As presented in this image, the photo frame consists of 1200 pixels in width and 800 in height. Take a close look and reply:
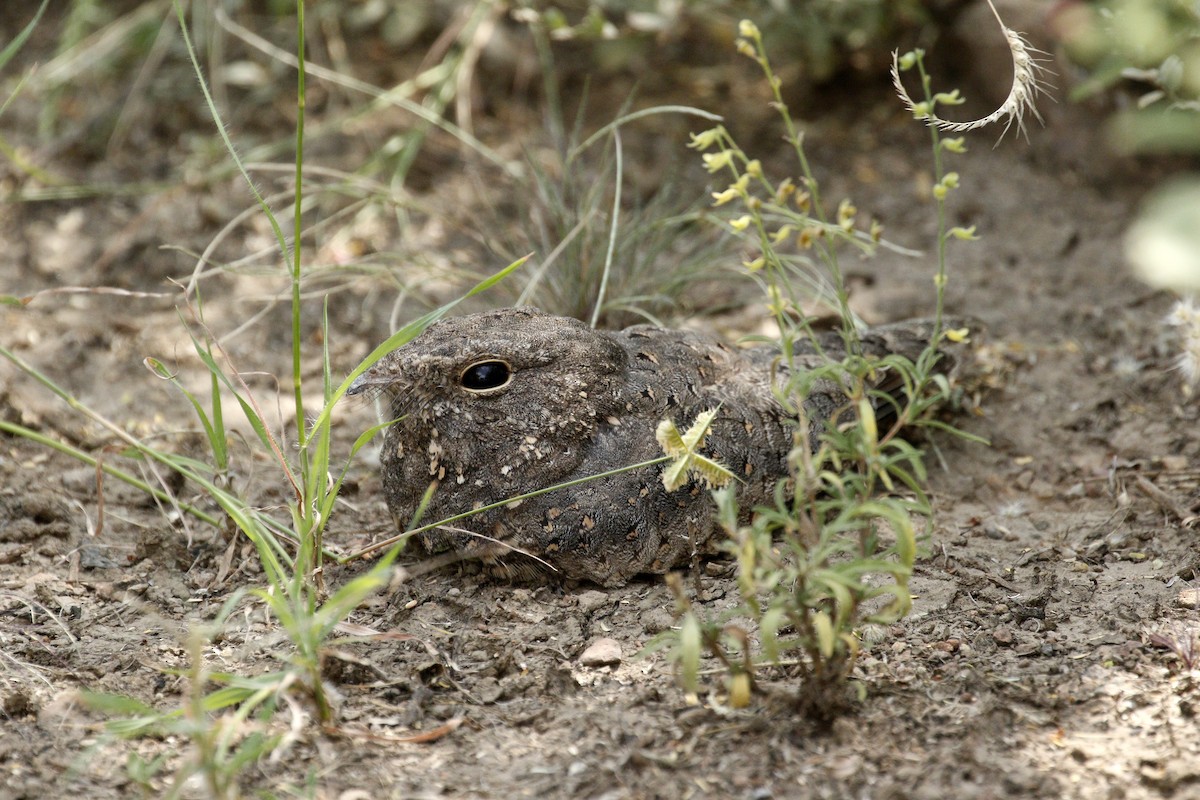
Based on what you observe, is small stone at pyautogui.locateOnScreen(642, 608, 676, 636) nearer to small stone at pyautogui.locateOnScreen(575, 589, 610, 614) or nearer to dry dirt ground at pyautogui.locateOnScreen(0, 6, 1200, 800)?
dry dirt ground at pyautogui.locateOnScreen(0, 6, 1200, 800)

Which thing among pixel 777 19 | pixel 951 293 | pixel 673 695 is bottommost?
pixel 951 293

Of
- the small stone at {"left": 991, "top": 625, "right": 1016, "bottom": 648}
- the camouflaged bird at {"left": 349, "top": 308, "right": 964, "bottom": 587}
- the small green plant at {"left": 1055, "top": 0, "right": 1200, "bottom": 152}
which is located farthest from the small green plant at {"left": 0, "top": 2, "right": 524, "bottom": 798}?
the small green plant at {"left": 1055, "top": 0, "right": 1200, "bottom": 152}

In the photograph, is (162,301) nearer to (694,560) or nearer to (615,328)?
(615,328)

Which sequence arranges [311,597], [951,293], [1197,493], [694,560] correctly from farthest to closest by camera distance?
[951,293], [1197,493], [694,560], [311,597]

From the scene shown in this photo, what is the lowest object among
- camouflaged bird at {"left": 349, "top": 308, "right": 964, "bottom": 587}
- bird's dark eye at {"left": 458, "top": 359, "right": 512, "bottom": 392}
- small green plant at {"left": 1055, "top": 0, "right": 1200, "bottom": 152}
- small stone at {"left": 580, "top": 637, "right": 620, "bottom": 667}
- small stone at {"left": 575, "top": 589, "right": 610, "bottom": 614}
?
small stone at {"left": 575, "top": 589, "right": 610, "bottom": 614}

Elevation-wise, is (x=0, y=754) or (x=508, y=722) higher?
(x=0, y=754)

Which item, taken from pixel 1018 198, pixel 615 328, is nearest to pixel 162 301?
pixel 615 328

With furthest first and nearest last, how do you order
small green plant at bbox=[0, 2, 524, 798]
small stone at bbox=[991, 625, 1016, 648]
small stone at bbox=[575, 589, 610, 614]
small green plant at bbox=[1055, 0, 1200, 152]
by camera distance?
small green plant at bbox=[1055, 0, 1200, 152] → small stone at bbox=[575, 589, 610, 614] → small stone at bbox=[991, 625, 1016, 648] → small green plant at bbox=[0, 2, 524, 798]
